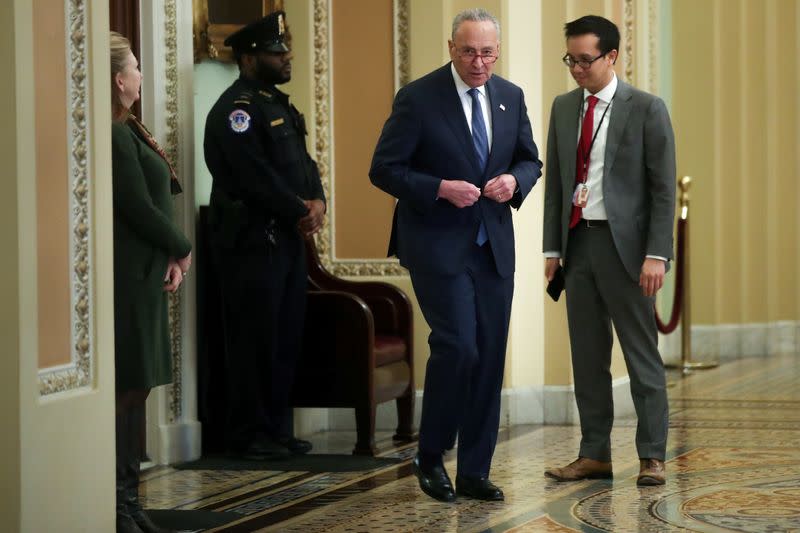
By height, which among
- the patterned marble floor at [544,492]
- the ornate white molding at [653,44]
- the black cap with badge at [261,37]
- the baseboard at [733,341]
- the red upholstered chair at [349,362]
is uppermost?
the ornate white molding at [653,44]

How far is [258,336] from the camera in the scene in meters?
6.61

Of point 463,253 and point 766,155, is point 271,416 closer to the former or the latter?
point 463,253

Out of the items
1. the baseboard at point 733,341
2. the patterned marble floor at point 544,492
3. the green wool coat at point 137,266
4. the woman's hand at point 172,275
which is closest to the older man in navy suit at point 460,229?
the patterned marble floor at point 544,492

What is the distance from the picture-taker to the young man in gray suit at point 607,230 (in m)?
5.52

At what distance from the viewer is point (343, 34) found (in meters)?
7.59

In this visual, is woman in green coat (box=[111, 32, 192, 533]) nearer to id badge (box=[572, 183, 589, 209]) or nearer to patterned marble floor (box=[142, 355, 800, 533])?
patterned marble floor (box=[142, 355, 800, 533])

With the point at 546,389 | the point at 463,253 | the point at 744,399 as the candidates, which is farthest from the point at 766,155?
the point at 463,253

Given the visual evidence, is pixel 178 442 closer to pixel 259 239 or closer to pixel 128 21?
pixel 259 239

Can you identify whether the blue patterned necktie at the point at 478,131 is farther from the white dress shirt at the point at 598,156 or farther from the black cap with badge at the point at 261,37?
the black cap with badge at the point at 261,37

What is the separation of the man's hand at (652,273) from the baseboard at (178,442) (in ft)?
7.49

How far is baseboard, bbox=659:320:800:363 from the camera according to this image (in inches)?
461

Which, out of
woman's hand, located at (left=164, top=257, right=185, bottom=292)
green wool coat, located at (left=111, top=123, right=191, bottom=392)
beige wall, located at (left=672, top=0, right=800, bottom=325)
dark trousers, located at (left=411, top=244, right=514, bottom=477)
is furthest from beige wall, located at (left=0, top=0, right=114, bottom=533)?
beige wall, located at (left=672, top=0, right=800, bottom=325)

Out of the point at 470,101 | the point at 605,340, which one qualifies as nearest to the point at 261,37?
the point at 470,101

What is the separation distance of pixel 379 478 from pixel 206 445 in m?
1.19
